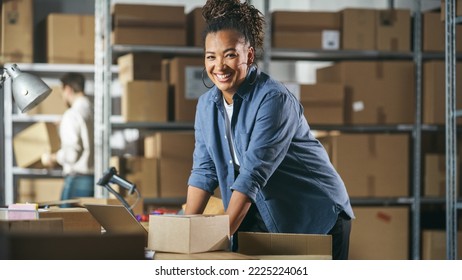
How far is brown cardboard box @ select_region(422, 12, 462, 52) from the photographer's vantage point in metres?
5.11

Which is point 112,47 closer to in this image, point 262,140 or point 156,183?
point 156,183

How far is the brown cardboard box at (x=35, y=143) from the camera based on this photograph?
18.0 feet

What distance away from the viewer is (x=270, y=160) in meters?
2.37

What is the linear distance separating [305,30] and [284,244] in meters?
3.22

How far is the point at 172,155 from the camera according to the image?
4941 mm

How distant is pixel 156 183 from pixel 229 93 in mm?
2518

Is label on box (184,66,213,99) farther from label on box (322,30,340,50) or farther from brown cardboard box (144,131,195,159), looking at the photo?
label on box (322,30,340,50)

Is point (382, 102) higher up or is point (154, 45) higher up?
point (154, 45)

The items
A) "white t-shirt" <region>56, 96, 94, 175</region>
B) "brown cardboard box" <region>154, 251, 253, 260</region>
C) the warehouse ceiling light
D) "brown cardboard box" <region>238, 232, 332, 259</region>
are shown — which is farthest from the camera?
"white t-shirt" <region>56, 96, 94, 175</region>

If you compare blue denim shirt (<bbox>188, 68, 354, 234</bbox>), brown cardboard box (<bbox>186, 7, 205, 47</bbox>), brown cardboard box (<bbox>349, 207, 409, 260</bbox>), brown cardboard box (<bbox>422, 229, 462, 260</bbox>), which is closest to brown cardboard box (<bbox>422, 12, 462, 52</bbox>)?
brown cardboard box (<bbox>349, 207, 409, 260</bbox>)

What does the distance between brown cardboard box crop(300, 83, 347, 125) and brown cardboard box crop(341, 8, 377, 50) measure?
1.06 feet

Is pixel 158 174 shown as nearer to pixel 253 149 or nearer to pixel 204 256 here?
pixel 253 149
